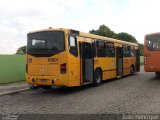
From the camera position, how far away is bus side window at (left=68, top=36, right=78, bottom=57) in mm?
14891

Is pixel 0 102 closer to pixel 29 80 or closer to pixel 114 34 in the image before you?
pixel 29 80

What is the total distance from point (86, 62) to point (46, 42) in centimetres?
→ 263

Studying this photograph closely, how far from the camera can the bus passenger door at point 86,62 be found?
16.1 meters

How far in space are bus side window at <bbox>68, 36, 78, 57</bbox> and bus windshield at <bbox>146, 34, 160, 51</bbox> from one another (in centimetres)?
722

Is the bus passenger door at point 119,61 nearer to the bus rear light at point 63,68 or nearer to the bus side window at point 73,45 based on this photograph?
the bus side window at point 73,45

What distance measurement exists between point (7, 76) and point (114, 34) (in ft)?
202

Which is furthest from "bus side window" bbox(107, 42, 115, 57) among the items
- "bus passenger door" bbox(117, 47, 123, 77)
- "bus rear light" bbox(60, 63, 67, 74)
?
"bus rear light" bbox(60, 63, 67, 74)

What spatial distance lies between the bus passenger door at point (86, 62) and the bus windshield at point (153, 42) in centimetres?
544

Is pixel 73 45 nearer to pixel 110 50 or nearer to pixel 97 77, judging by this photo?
pixel 97 77

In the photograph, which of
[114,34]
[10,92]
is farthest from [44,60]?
[114,34]

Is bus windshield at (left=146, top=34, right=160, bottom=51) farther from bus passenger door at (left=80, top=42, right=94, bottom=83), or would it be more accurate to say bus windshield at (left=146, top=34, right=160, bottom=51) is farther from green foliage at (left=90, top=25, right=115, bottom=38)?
green foliage at (left=90, top=25, right=115, bottom=38)

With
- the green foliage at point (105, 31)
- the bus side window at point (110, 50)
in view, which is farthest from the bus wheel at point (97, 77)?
the green foliage at point (105, 31)

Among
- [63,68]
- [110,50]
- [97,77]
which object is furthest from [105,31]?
[63,68]

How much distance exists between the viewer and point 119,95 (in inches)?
547
